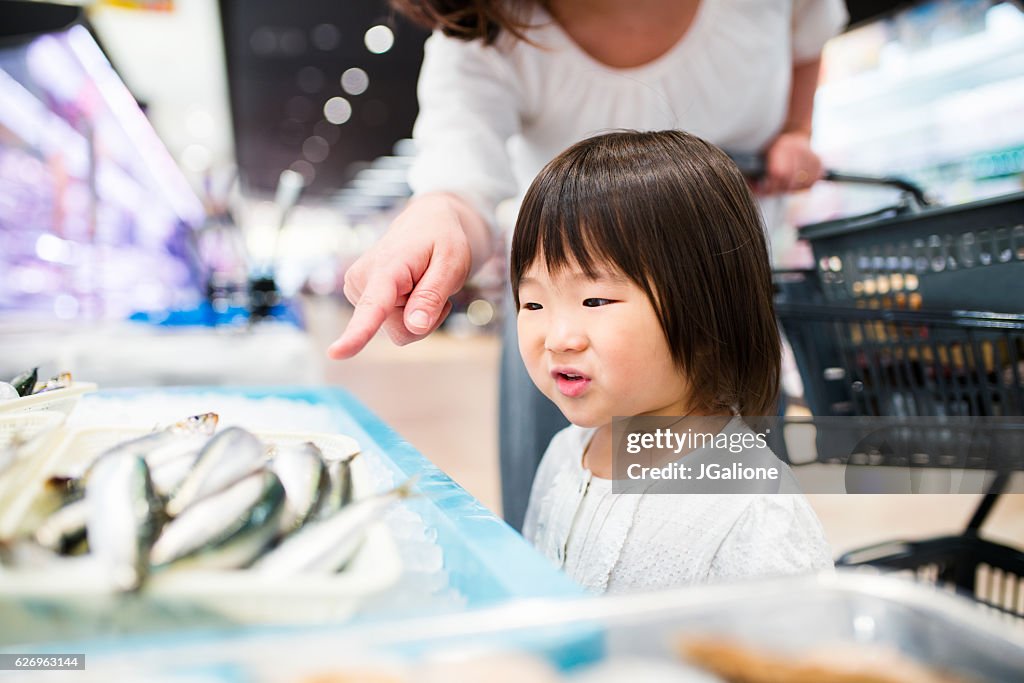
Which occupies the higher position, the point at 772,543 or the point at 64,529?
the point at 64,529

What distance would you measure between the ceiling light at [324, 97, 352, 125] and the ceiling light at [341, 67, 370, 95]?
2.02 feet

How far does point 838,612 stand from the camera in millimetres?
377

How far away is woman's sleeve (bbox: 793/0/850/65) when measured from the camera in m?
1.38

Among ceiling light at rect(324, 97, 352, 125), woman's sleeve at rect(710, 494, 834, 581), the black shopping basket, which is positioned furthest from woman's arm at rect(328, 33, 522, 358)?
ceiling light at rect(324, 97, 352, 125)

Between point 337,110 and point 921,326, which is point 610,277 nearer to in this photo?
point 921,326

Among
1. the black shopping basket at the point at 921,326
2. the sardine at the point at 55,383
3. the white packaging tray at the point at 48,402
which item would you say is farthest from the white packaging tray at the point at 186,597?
the black shopping basket at the point at 921,326

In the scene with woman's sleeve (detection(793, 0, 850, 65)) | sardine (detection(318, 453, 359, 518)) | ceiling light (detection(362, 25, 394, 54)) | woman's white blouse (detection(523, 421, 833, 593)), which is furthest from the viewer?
ceiling light (detection(362, 25, 394, 54))

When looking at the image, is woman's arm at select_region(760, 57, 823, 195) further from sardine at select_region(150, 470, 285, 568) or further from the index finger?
sardine at select_region(150, 470, 285, 568)

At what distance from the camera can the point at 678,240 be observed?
82cm

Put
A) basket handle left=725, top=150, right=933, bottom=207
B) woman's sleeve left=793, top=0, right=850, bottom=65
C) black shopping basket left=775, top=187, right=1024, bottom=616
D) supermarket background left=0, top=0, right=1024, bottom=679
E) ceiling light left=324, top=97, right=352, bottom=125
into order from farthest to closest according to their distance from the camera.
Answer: ceiling light left=324, top=97, right=352, bottom=125, supermarket background left=0, top=0, right=1024, bottom=679, woman's sleeve left=793, top=0, right=850, bottom=65, basket handle left=725, top=150, right=933, bottom=207, black shopping basket left=775, top=187, right=1024, bottom=616

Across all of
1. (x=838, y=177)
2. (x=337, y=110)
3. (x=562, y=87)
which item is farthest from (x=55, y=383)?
(x=337, y=110)

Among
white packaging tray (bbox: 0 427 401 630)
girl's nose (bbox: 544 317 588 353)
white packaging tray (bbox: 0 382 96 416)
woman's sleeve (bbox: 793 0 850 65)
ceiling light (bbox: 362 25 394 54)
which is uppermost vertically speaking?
ceiling light (bbox: 362 25 394 54)

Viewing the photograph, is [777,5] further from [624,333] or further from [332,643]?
[332,643]

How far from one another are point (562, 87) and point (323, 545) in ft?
3.05
